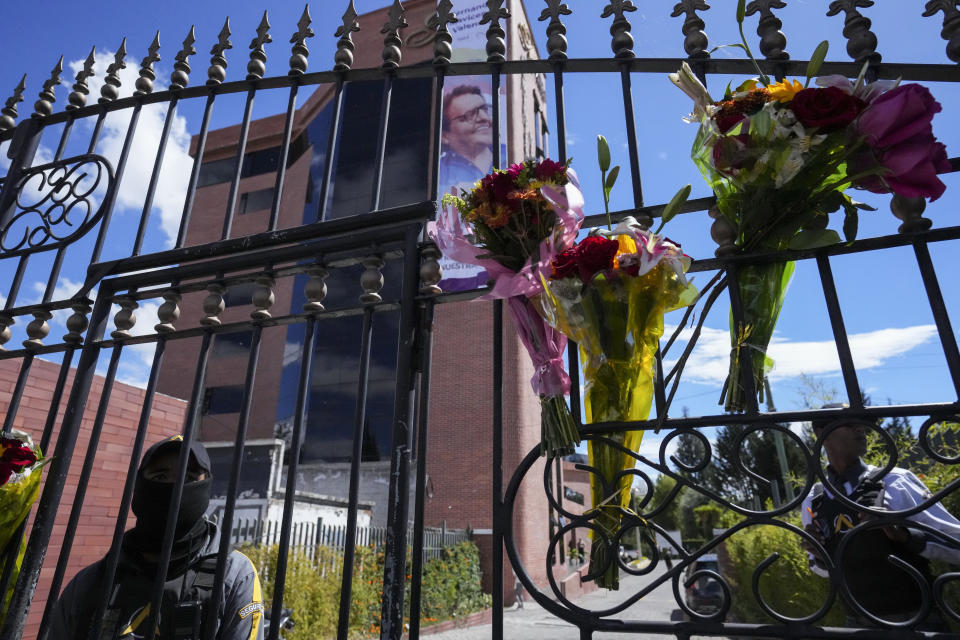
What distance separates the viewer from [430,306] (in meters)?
2.03

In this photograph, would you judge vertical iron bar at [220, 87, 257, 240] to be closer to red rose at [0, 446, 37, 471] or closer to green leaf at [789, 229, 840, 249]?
red rose at [0, 446, 37, 471]

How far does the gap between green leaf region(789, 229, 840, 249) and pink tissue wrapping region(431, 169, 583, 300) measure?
619 millimetres

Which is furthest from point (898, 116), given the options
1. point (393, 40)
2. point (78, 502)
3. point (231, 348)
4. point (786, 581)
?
point (231, 348)

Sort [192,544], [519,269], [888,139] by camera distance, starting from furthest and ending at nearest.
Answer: [192,544] < [519,269] < [888,139]

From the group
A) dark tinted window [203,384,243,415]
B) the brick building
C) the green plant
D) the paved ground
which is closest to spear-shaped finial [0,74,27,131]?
the green plant

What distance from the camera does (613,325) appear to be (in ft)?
5.59

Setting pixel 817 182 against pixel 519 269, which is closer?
pixel 817 182

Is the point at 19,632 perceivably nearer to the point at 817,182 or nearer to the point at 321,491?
the point at 817,182

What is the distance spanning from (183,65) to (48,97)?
97cm

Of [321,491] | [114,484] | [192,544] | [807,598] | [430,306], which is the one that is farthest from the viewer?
[321,491]

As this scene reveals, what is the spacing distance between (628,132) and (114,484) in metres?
6.94

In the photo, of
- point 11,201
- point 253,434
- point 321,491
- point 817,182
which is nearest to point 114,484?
point 11,201

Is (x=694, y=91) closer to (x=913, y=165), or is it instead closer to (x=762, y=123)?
(x=762, y=123)

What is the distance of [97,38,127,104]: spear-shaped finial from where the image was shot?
2990mm
